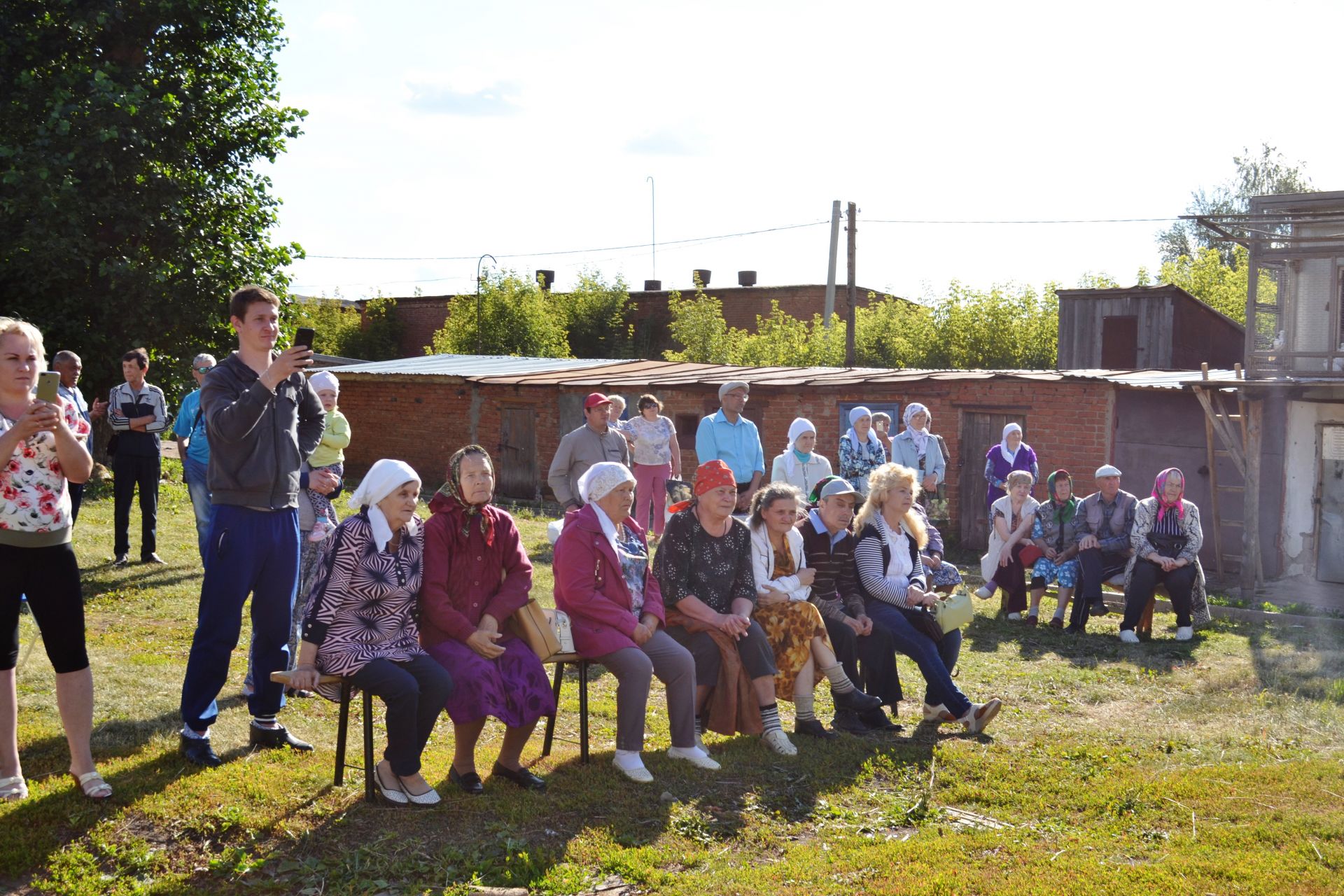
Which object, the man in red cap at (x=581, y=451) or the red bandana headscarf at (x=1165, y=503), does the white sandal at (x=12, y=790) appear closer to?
the man in red cap at (x=581, y=451)


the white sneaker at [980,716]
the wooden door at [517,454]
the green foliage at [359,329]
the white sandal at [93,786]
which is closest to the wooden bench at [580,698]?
the white sandal at [93,786]

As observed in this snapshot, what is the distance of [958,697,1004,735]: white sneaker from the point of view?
682cm

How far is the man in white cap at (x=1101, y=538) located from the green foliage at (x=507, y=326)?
33.4m

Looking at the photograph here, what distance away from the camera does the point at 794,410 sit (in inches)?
770

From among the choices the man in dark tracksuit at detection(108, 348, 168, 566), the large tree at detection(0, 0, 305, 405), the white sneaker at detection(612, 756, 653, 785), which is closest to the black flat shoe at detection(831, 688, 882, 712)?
the white sneaker at detection(612, 756, 653, 785)

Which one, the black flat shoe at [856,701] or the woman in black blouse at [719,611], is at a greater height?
the woman in black blouse at [719,611]

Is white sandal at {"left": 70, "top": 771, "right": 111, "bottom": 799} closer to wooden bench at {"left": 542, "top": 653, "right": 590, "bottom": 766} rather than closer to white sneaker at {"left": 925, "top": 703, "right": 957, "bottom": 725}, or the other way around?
wooden bench at {"left": 542, "top": 653, "right": 590, "bottom": 766}

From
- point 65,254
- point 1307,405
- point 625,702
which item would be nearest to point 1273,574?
point 1307,405

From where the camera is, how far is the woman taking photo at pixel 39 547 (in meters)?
4.62

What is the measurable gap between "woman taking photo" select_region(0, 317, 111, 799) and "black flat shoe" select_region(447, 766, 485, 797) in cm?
145

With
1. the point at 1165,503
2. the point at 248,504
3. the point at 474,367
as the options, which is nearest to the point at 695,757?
the point at 248,504

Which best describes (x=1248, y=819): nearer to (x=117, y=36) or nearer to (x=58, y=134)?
(x=58, y=134)

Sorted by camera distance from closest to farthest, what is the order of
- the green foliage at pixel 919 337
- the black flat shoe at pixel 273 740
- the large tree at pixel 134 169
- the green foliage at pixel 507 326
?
the black flat shoe at pixel 273 740 < the large tree at pixel 134 169 < the green foliage at pixel 919 337 < the green foliage at pixel 507 326

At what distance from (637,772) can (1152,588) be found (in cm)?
616
